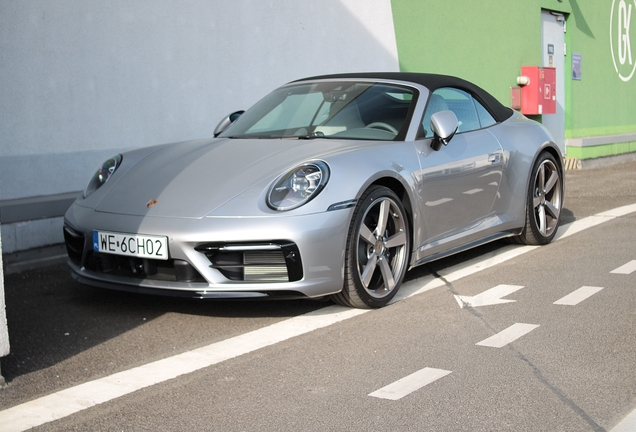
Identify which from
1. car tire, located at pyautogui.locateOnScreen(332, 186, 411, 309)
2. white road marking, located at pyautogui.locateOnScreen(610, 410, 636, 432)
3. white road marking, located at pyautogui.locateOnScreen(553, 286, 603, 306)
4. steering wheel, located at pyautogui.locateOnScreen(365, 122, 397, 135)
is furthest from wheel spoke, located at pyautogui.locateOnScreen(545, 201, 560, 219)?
white road marking, located at pyautogui.locateOnScreen(610, 410, 636, 432)

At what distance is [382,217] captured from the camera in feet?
14.3

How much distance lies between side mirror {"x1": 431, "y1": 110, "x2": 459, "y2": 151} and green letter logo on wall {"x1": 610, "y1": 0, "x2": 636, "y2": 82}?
12966 mm

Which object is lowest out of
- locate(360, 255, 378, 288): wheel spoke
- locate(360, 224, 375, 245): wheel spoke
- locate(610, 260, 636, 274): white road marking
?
locate(610, 260, 636, 274): white road marking

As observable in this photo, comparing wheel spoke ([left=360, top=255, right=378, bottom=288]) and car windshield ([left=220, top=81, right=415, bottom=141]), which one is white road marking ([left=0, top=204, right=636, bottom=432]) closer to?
wheel spoke ([left=360, top=255, right=378, bottom=288])

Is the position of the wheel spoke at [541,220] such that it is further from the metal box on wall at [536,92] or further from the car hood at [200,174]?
the metal box on wall at [536,92]

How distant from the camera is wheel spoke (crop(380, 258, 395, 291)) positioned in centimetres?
439

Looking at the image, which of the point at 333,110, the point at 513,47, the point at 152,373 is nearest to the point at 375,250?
the point at 333,110

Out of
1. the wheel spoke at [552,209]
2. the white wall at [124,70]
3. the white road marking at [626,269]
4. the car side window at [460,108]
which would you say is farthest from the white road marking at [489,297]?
the white wall at [124,70]

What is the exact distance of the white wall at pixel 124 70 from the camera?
242 inches

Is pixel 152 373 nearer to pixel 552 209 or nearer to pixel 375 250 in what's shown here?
pixel 375 250

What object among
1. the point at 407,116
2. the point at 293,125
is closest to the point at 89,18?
the point at 293,125

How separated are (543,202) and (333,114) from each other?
200 cm

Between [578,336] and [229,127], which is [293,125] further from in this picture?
[578,336]

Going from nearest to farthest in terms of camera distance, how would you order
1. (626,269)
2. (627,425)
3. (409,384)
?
(627,425) < (409,384) < (626,269)
